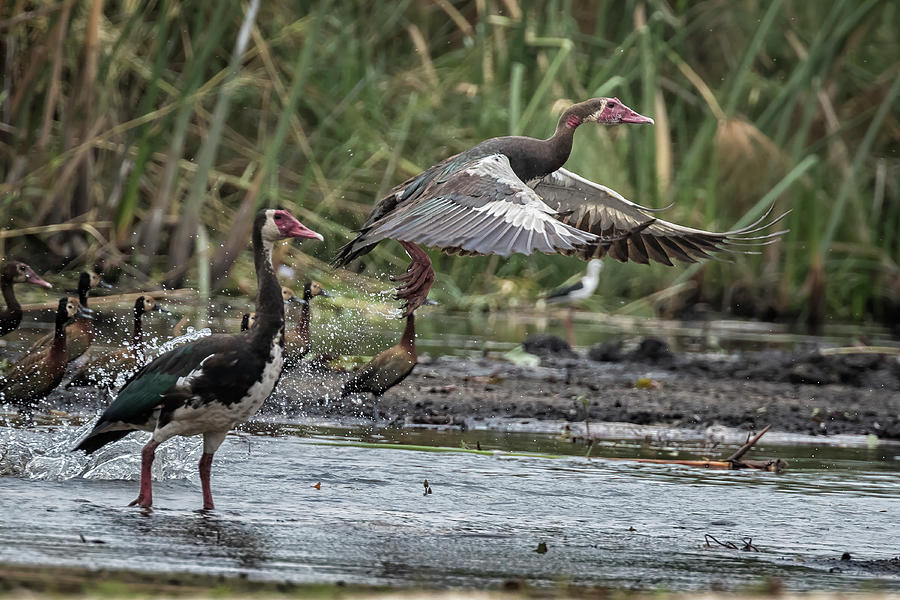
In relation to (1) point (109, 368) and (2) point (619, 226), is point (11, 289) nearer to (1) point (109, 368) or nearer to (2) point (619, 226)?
(1) point (109, 368)

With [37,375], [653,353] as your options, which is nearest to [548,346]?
[653,353]

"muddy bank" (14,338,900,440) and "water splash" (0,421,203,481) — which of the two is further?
"muddy bank" (14,338,900,440)

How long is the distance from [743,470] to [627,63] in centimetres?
942

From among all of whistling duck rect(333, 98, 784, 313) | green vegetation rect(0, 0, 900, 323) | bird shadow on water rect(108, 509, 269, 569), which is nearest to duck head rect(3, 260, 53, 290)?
whistling duck rect(333, 98, 784, 313)

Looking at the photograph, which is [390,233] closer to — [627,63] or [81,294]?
[81,294]

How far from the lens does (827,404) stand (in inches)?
403

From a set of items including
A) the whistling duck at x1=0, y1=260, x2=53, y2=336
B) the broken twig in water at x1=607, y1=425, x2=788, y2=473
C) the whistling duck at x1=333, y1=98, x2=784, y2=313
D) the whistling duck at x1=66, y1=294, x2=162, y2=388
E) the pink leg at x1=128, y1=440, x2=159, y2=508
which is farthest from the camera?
the whistling duck at x1=0, y1=260, x2=53, y2=336

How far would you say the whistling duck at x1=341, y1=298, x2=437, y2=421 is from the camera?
8.84 m

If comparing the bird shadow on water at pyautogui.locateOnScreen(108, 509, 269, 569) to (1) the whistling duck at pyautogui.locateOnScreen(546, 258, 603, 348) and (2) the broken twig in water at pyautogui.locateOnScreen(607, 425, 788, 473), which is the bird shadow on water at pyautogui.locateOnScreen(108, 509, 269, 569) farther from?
(1) the whistling duck at pyautogui.locateOnScreen(546, 258, 603, 348)

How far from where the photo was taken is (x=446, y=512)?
5918 mm

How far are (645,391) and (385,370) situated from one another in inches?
97.2

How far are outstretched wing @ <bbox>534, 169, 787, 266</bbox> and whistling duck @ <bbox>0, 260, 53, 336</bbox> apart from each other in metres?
3.40

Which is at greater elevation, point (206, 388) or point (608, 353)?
point (608, 353)

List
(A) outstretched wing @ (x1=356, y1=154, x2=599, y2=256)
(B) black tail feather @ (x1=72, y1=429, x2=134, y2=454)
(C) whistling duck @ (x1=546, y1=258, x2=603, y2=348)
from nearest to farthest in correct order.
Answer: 1. (B) black tail feather @ (x1=72, y1=429, x2=134, y2=454)
2. (A) outstretched wing @ (x1=356, y1=154, x2=599, y2=256)
3. (C) whistling duck @ (x1=546, y1=258, x2=603, y2=348)
